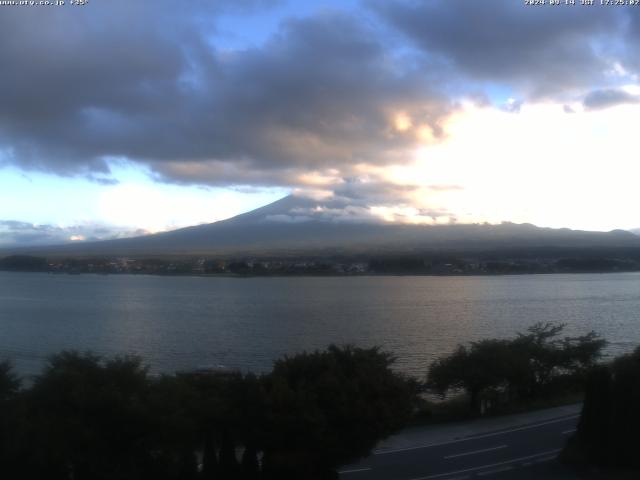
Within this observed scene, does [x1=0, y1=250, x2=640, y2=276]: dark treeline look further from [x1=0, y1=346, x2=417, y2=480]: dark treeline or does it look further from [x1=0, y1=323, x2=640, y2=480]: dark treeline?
[x1=0, y1=346, x2=417, y2=480]: dark treeline

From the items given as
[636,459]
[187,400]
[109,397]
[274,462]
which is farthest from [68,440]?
[636,459]

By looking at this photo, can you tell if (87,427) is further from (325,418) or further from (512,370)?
(512,370)

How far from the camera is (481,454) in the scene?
10141 millimetres

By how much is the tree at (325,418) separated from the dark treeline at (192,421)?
1cm

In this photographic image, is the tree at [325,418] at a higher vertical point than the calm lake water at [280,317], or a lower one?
higher

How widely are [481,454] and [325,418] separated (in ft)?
11.1

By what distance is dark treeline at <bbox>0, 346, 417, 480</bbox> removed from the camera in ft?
24.1

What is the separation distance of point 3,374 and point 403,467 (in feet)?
18.2

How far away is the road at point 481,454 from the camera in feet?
29.8

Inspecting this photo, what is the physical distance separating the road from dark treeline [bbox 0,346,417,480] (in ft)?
3.91

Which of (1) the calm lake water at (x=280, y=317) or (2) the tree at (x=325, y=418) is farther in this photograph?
(1) the calm lake water at (x=280, y=317)

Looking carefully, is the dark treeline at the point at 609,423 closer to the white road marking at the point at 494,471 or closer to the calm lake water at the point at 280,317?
the white road marking at the point at 494,471

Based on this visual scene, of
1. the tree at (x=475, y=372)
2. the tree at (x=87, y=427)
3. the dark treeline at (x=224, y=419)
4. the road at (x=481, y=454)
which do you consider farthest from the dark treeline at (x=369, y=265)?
the tree at (x=87, y=427)

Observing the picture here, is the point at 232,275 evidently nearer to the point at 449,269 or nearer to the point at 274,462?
the point at 449,269
